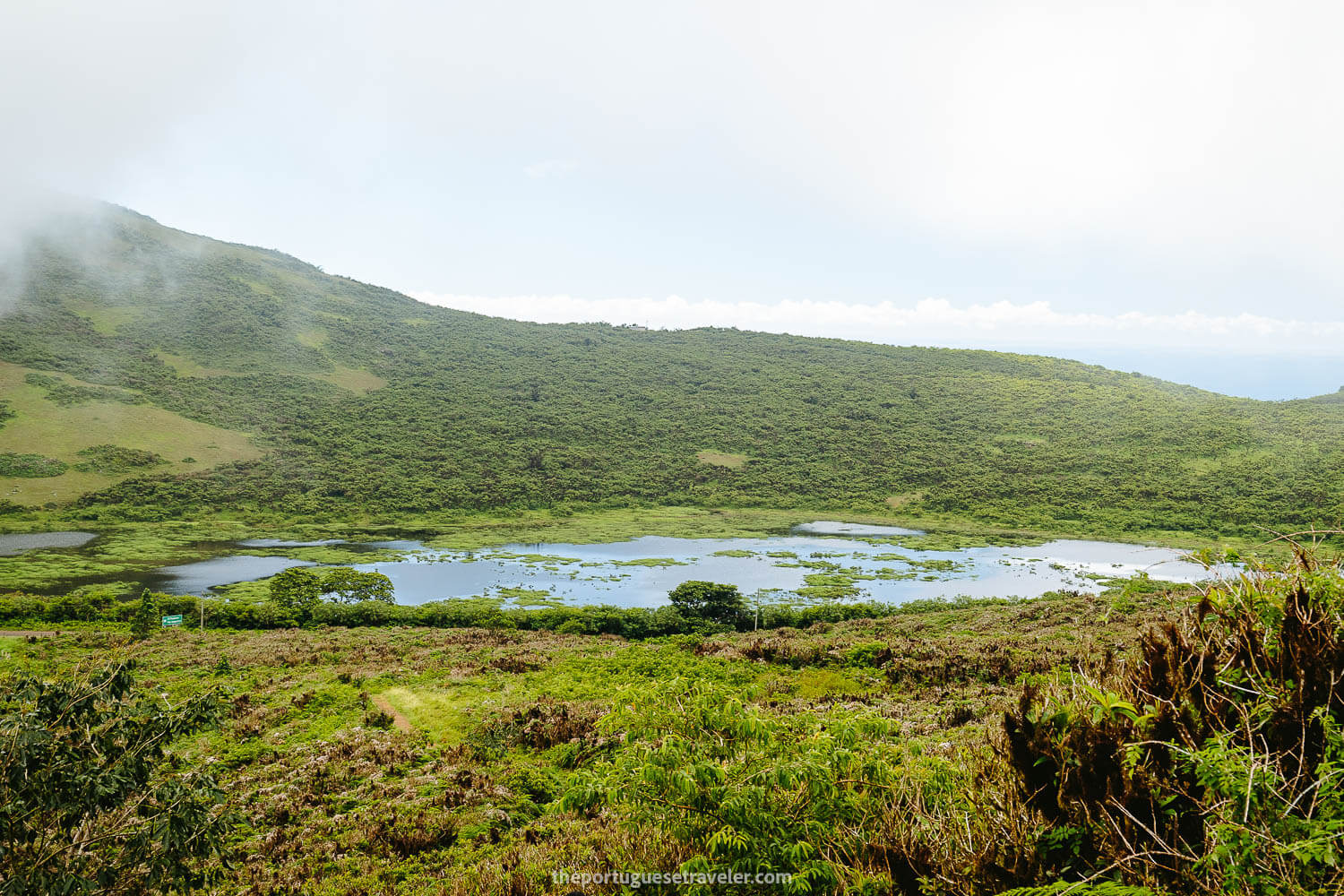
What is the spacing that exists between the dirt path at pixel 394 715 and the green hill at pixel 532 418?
6265cm

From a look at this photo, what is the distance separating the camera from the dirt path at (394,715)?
48.0ft

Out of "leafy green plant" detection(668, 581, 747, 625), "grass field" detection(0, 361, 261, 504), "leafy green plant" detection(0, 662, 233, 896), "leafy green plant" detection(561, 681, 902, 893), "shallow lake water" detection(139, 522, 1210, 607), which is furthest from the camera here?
"grass field" detection(0, 361, 261, 504)

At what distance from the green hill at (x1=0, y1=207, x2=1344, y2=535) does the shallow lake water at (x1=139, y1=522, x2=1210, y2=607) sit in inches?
760

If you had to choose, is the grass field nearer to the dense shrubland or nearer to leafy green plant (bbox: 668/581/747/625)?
leafy green plant (bbox: 668/581/747/625)

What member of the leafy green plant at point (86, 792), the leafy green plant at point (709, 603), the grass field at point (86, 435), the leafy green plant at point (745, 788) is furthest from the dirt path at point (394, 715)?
the grass field at point (86, 435)

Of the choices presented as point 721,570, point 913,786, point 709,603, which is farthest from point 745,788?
point 721,570

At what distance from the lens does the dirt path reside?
14.6m

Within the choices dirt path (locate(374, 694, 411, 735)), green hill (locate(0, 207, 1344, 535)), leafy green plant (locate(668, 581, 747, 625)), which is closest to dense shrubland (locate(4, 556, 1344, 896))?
dirt path (locate(374, 694, 411, 735))

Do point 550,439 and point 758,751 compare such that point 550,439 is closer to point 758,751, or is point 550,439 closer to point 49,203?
point 758,751

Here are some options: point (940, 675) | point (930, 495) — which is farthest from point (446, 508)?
point (940, 675)

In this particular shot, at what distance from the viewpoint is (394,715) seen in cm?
1551

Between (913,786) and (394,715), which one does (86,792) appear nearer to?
(913,786)

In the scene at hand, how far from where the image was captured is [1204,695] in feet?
9.23

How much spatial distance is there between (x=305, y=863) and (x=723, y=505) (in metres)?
79.1
